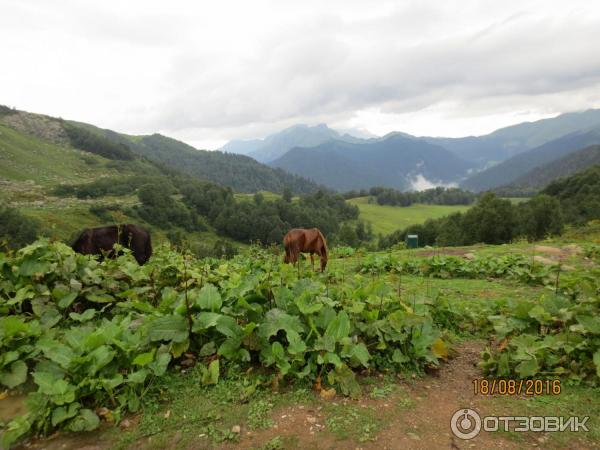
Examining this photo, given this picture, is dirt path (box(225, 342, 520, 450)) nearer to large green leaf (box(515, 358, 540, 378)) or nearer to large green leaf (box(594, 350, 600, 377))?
large green leaf (box(515, 358, 540, 378))

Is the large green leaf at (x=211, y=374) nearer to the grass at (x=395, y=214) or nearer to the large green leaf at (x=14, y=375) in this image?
the large green leaf at (x=14, y=375)

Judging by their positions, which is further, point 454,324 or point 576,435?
point 454,324

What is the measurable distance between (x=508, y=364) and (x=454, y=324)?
1835 millimetres

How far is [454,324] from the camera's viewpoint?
6375mm

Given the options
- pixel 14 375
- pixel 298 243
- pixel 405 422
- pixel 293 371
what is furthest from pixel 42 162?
pixel 405 422

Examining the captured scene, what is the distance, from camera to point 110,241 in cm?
1184

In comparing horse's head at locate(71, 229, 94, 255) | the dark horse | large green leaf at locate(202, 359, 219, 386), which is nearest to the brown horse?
the dark horse

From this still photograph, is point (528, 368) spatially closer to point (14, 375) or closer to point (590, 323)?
point (590, 323)

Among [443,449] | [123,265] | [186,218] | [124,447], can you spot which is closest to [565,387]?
[443,449]

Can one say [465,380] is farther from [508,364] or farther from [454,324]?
[454,324]

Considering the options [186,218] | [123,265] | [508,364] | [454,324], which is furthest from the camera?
[186,218]
